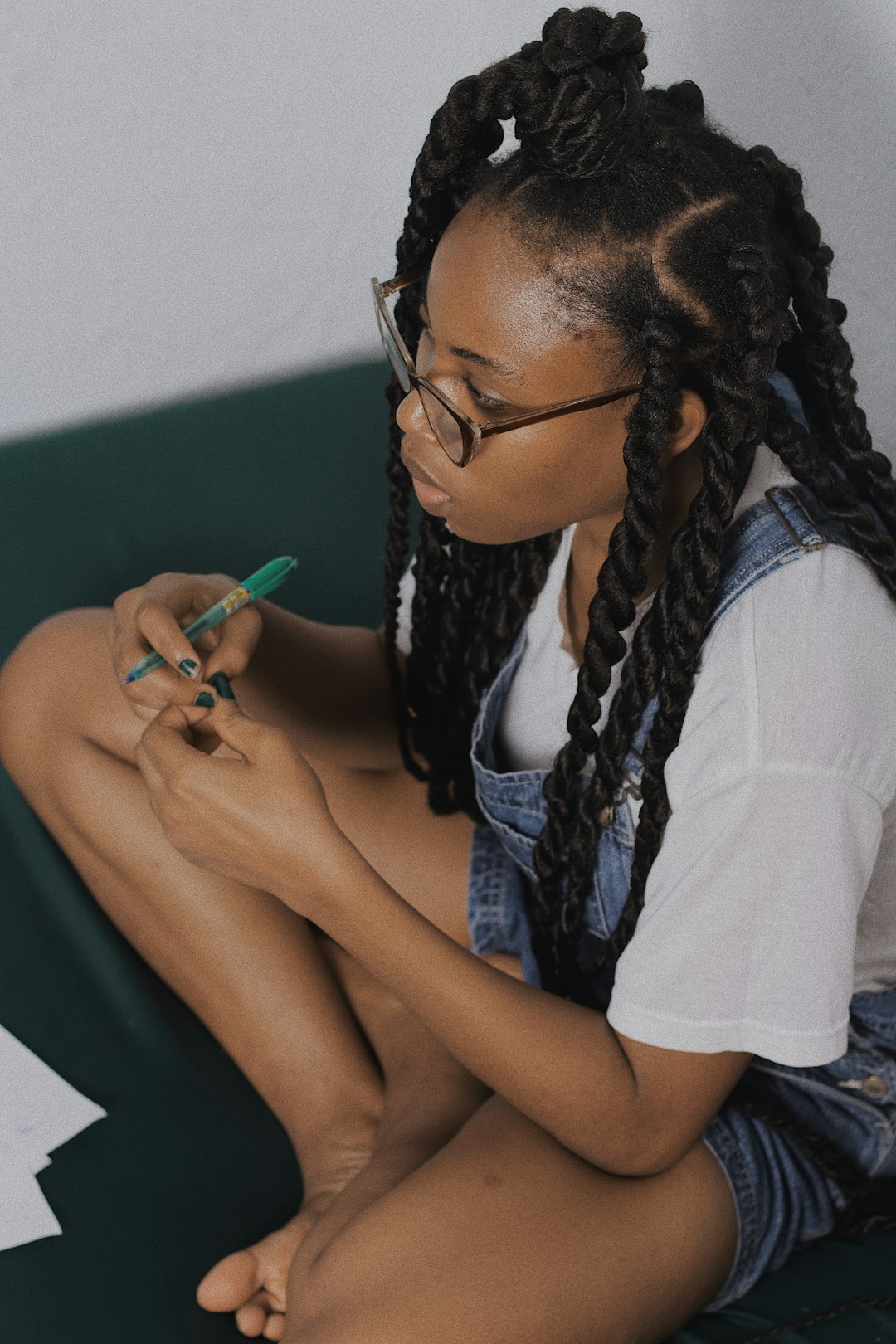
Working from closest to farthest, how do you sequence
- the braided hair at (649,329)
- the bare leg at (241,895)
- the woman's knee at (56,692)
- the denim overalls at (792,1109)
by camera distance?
1. the braided hair at (649,329)
2. the denim overalls at (792,1109)
3. the bare leg at (241,895)
4. the woman's knee at (56,692)

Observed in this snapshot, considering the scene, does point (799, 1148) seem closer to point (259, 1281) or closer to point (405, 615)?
point (259, 1281)

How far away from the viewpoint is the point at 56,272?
5.53 ft

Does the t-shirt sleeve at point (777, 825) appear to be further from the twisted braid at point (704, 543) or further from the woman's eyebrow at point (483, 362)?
the woman's eyebrow at point (483, 362)

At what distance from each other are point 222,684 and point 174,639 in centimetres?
5

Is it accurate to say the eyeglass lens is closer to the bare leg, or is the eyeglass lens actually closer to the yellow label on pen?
the yellow label on pen

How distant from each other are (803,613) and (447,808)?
0.51m

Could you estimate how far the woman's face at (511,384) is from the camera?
93cm

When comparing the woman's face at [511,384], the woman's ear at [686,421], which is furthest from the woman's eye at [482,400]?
the woman's ear at [686,421]

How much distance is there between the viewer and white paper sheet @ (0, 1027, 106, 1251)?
1.17 meters

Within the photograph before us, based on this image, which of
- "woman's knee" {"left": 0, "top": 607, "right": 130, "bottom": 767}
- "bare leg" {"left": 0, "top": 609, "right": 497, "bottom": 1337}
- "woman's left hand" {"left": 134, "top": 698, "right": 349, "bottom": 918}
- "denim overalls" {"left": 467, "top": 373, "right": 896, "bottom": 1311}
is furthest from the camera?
"woman's knee" {"left": 0, "top": 607, "right": 130, "bottom": 767}

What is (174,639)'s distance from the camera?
114 cm

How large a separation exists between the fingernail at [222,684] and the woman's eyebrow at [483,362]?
330 millimetres

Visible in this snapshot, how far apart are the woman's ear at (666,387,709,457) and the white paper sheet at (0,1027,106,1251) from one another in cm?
80

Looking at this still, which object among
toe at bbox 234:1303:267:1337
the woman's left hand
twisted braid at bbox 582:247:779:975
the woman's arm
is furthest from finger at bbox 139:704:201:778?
toe at bbox 234:1303:267:1337
